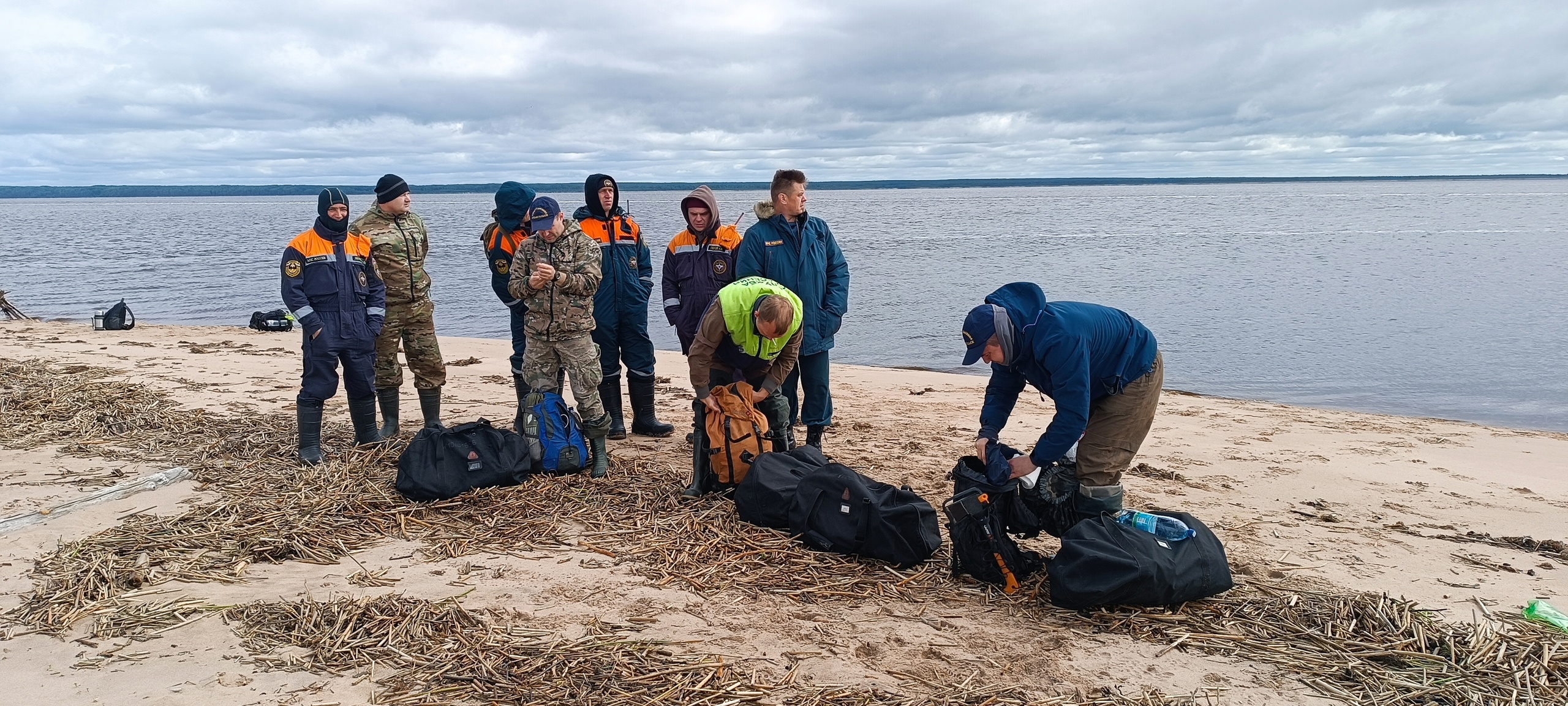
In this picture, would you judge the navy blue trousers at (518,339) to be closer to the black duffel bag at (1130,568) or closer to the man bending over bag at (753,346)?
the man bending over bag at (753,346)

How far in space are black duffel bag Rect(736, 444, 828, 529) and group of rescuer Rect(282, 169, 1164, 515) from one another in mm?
487

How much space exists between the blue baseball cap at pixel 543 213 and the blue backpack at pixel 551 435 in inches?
41.4

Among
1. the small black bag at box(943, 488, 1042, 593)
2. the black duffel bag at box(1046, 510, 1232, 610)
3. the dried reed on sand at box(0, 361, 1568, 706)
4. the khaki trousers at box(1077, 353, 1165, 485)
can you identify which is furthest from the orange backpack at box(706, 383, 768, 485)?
the black duffel bag at box(1046, 510, 1232, 610)

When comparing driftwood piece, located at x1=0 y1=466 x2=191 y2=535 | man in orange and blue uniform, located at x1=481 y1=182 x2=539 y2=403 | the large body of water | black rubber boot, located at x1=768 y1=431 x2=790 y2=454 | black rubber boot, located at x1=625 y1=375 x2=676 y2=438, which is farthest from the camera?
the large body of water

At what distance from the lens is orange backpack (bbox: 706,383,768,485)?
5.57 meters

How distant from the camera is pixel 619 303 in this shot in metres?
7.18

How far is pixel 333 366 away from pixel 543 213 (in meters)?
1.79

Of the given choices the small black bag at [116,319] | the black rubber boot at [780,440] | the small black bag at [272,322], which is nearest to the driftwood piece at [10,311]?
the small black bag at [116,319]

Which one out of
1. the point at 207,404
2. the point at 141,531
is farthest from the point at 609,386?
the point at 207,404

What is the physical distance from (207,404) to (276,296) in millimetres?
15879

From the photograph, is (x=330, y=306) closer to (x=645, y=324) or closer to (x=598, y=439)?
(x=598, y=439)

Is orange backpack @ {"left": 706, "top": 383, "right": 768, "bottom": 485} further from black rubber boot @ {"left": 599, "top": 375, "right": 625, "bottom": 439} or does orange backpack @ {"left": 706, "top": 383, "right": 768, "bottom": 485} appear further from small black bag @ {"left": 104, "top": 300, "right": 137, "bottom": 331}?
small black bag @ {"left": 104, "top": 300, "right": 137, "bottom": 331}

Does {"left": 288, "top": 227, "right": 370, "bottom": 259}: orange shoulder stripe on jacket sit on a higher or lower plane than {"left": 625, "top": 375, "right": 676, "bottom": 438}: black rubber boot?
higher

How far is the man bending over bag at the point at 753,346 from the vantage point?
5.21 m
